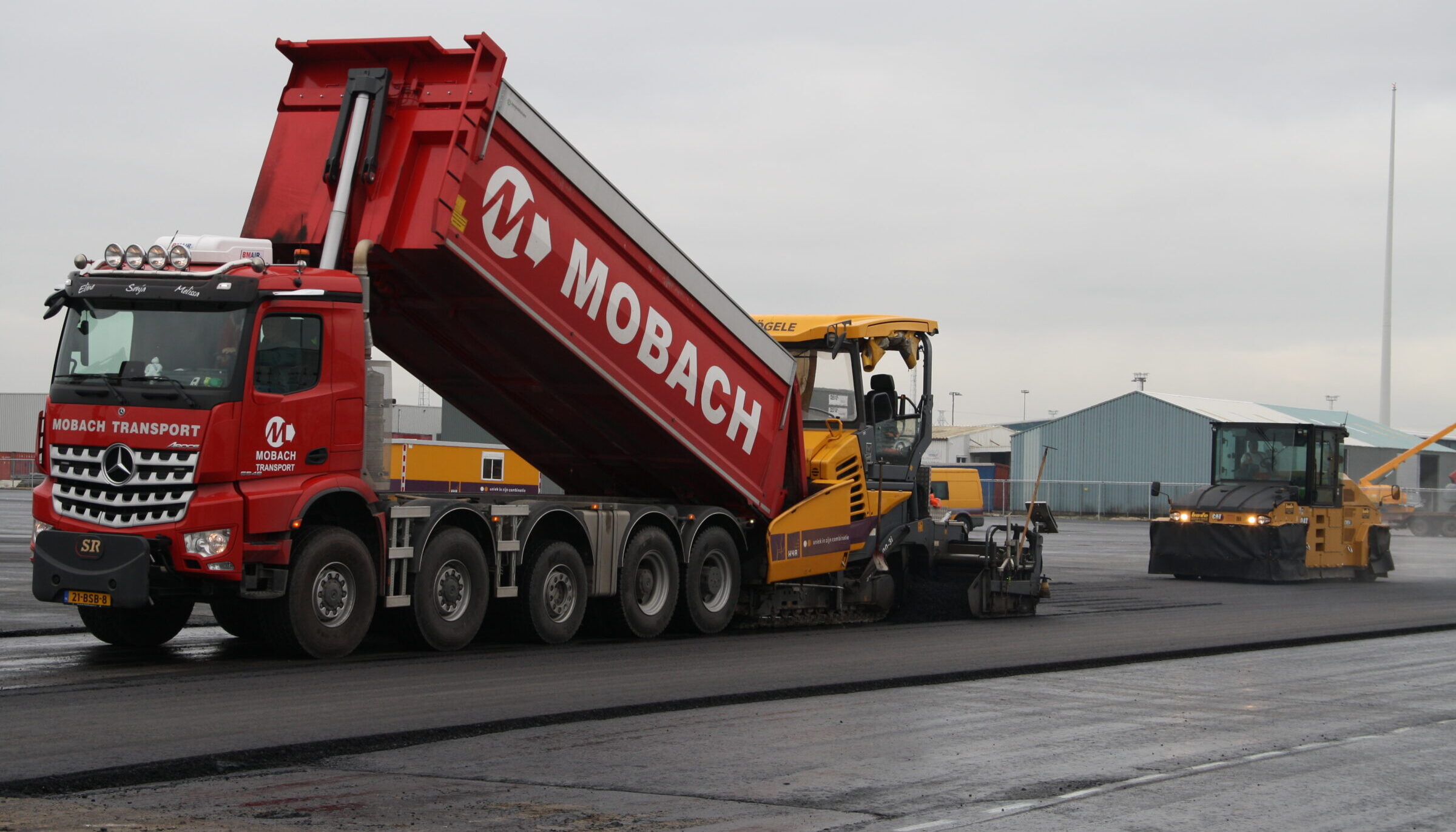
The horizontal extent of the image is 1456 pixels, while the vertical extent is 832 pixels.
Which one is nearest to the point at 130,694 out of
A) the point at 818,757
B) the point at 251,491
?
the point at 251,491

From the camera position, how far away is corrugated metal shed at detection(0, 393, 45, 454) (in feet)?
279

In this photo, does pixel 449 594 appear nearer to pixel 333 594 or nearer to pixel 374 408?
pixel 333 594

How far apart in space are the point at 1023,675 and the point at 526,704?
4.08m

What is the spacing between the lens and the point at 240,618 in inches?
460

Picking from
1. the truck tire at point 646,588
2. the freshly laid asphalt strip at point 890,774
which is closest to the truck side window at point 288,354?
the freshly laid asphalt strip at point 890,774

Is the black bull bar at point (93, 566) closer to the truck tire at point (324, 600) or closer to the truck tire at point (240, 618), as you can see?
the truck tire at point (240, 618)

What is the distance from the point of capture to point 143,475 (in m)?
10.4

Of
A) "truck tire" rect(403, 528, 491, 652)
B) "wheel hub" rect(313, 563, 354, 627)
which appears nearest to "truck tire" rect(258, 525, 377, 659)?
"wheel hub" rect(313, 563, 354, 627)

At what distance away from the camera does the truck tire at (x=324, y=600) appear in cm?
1078

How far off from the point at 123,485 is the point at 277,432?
1076mm

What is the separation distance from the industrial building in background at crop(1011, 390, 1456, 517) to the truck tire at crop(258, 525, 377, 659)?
49564 mm

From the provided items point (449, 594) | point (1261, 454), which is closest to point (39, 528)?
point (449, 594)

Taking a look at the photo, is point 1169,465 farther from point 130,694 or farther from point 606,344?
point 130,694

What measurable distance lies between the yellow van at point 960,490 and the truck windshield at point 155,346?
3063 cm
